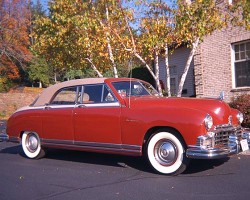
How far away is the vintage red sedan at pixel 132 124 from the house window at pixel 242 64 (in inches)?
273

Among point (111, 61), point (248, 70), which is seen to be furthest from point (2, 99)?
point (248, 70)

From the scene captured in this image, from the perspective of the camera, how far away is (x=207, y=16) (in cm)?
1103

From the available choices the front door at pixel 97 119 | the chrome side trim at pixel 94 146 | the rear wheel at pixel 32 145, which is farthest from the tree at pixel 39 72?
the front door at pixel 97 119

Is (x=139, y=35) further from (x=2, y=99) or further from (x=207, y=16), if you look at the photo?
(x=2, y=99)

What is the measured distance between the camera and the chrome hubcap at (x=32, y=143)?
8.67 metres

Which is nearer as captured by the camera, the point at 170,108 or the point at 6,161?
the point at 170,108

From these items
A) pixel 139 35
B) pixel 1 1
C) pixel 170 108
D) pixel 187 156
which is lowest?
pixel 187 156

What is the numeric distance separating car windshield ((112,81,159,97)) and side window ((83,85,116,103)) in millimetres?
193

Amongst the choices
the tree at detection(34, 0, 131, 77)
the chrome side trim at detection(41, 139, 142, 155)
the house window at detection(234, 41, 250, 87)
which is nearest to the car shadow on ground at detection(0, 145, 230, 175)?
the chrome side trim at detection(41, 139, 142, 155)

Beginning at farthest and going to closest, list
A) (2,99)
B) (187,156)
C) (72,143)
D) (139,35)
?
(2,99)
(139,35)
(72,143)
(187,156)

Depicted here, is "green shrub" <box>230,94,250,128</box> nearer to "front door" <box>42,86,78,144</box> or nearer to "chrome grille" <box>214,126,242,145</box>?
"chrome grille" <box>214,126,242,145</box>

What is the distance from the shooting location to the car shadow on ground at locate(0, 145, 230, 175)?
7.06 meters

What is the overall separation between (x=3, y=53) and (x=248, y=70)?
25.8m

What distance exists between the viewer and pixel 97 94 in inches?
298
